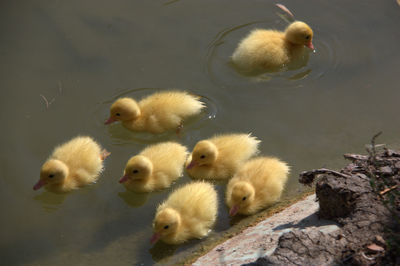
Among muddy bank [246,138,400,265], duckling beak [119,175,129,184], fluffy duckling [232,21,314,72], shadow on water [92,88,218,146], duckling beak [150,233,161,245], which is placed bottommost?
muddy bank [246,138,400,265]

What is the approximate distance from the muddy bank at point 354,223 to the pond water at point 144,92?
87cm

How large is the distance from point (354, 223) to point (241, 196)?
90 cm

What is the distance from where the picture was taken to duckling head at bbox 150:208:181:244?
3320 millimetres

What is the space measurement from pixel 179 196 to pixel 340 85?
1.94 meters

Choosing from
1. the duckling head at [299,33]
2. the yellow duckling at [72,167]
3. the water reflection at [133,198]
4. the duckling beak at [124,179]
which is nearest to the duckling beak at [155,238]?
the water reflection at [133,198]

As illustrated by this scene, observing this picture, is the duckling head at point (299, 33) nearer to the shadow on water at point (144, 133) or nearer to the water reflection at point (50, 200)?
the shadow on water at point (144, 133)

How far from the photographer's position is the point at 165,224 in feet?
10.9

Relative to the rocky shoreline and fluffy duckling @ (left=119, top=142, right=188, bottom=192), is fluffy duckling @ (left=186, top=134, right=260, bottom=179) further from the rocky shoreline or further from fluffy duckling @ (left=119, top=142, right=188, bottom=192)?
the rocky shoreline

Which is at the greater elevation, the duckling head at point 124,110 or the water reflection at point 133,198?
the duckling head at point 124,110

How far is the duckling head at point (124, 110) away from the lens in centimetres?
411

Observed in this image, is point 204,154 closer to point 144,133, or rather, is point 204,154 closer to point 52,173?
point 144,133

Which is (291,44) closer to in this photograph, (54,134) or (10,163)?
(54,134)

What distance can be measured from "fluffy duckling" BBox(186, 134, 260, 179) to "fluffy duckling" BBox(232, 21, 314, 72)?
3.08ft

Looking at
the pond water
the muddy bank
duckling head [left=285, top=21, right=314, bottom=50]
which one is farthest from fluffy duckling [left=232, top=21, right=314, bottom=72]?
the muddy bank
